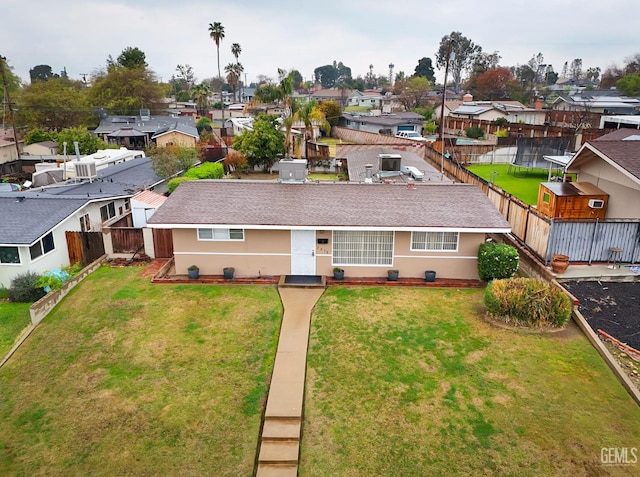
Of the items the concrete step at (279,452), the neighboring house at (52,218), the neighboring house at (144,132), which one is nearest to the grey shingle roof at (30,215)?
the neighboring house at (52,218)

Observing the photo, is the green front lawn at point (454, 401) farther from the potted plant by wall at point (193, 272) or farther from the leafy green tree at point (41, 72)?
the leafy green tree at point (41, 72)

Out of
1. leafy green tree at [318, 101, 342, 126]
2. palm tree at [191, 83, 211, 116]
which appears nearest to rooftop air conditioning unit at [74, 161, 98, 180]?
leafy green tree at [318, 101, 342, 126]

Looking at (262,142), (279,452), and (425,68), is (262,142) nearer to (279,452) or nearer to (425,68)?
(279,452)

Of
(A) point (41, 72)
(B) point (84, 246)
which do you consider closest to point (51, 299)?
(B) point (84, 246)

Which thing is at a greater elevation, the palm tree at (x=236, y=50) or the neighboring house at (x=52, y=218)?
the palm tree at (x=236, y=50)

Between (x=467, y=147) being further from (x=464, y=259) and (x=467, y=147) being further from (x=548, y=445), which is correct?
(x=548, y=445)
